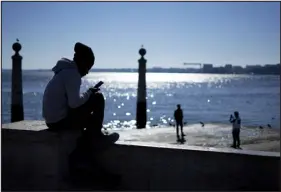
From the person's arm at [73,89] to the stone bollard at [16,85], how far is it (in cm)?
1859

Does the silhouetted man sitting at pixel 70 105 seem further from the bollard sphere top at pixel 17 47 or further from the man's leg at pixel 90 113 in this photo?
the bollard sphere top at pixel 17 47

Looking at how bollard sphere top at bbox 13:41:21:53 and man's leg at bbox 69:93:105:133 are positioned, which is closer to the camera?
man's leg at bbox 69:93:105:133

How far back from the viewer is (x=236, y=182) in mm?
4496

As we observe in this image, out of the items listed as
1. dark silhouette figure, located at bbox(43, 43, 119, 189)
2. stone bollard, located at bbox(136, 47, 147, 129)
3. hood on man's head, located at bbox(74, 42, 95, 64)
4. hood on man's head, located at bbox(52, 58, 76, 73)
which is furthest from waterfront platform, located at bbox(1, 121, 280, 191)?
stone bollard, located at bbox(136, 47, 147, 129)

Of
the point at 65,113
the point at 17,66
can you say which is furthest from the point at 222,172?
the point at 17,66

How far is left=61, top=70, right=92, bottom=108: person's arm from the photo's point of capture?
457 cm

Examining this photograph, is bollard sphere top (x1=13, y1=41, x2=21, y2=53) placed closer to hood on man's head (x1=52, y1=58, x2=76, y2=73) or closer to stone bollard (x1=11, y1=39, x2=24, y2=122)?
stone bollard (x1=11, y1=39, x2=24, y2=122)

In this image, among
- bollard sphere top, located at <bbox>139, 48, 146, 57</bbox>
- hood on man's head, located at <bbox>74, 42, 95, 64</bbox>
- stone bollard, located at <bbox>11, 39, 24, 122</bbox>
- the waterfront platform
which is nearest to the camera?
the waterfront platform

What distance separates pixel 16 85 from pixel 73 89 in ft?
61.7

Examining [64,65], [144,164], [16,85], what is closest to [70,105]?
[64,65]

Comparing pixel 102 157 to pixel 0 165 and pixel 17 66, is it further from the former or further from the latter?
pixel 17 66

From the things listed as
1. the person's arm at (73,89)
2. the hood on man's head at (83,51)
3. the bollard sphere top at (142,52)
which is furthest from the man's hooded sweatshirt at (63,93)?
the bollard sphere top at (142,52)

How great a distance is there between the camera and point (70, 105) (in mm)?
4605

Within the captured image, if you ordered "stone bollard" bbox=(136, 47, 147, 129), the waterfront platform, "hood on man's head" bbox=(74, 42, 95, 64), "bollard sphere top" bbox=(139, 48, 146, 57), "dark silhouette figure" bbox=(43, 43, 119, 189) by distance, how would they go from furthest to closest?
1. "bollard sphere top" bbox=(139, 48, 146, 57)
2. "stone bollard" bbox=(136, 47, 147, 129)
3. "hood on man's head" bbox=(74, 42, 95, 64)
4. "dark silhouette figure" bbox=(43, 43, 119, 189)
5. the waterfront platform
